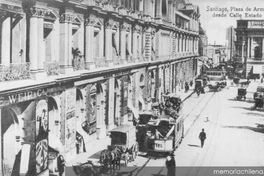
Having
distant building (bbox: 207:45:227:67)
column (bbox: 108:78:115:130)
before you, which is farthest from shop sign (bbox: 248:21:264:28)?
distant building (bbox: 207:45:227:67)

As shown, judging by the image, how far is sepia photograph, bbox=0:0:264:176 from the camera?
55.8 ft

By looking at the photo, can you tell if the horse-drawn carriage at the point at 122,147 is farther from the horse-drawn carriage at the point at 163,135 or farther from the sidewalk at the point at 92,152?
the sidewalk at the point at 92,152

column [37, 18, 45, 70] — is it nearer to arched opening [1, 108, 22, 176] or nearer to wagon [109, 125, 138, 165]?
arched opening [1, 108, 22, 176]

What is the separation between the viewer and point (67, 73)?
856 inches

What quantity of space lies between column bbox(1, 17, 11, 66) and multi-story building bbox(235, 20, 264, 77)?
170 feet

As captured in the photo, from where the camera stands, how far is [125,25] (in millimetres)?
32219

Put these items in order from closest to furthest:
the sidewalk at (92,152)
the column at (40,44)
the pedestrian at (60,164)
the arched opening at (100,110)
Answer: the column at (40,44) → the pedestrian at (60,164) → the sidewalk at (92,152) → the arched opening at (100,110)

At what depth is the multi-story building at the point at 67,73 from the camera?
16.5 metres

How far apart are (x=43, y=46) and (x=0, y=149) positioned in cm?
551

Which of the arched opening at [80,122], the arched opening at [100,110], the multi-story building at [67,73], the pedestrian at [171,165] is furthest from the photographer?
the arched opening at [100,110]

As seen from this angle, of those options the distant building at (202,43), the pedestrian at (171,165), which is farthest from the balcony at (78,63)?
the distant building at (202,43)

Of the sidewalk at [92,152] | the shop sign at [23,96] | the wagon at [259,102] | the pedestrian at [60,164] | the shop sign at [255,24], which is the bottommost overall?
the sidewalk at [92,152]

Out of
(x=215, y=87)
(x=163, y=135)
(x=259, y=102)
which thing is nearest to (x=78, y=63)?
(x=163, y=135)

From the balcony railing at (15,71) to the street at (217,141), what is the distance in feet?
22.1
